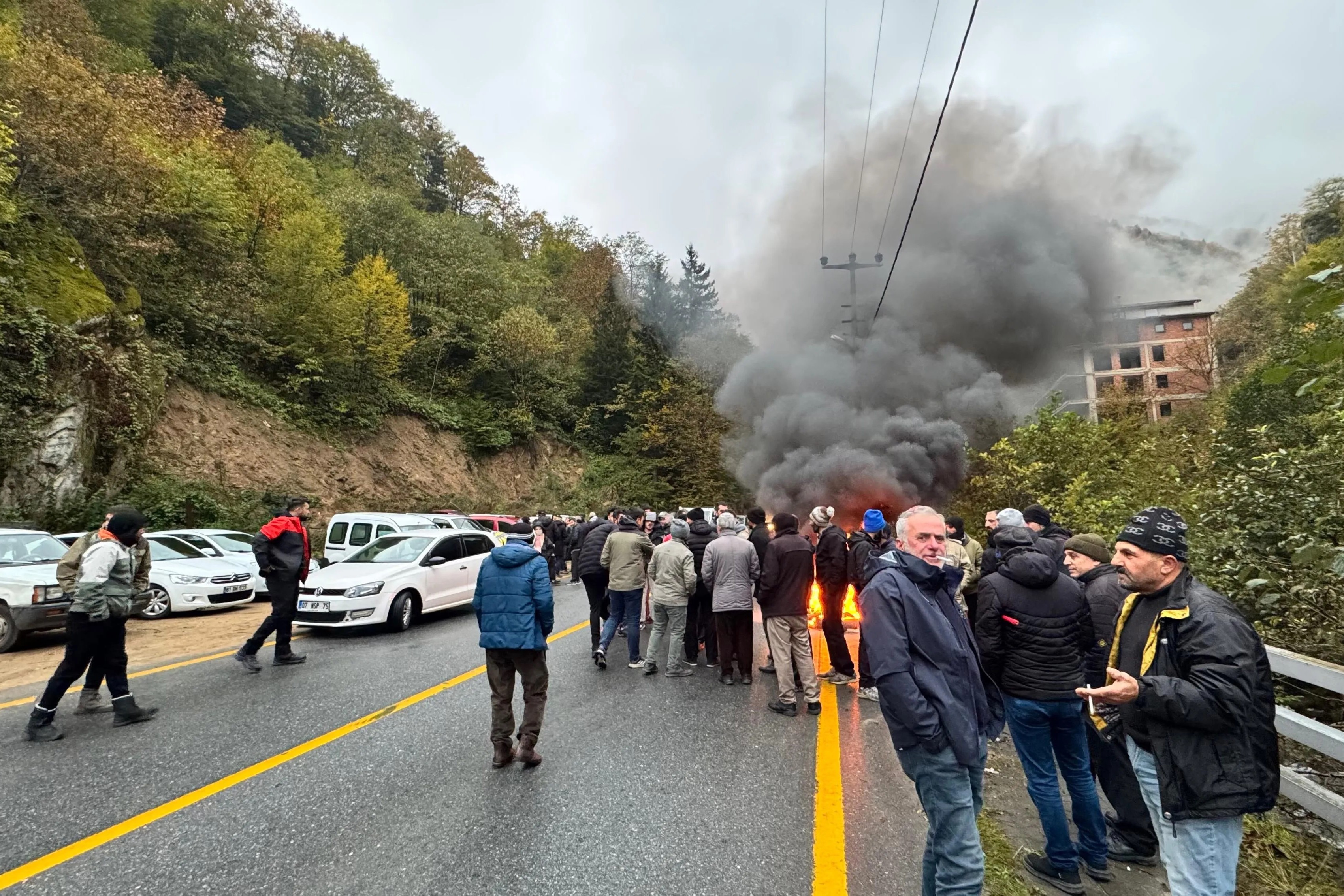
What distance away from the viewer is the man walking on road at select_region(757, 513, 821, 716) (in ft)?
17.9

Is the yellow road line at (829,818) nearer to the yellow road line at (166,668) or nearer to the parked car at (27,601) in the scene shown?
the yellow road line at (166,668)

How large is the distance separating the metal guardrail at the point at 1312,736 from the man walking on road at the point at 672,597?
427 cm

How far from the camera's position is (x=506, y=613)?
13.6ft

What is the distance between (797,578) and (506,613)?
2666mm

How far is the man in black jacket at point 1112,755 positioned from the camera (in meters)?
3.02

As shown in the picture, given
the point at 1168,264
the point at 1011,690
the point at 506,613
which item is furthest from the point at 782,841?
the point at 1168,264

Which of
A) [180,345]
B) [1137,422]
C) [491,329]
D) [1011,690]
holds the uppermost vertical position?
[491,329]

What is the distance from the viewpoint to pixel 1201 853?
6.53ft

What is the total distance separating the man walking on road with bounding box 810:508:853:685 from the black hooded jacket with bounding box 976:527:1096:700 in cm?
303

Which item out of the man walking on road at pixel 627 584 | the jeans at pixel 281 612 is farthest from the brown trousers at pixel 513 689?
the jeans at pixel 281 612

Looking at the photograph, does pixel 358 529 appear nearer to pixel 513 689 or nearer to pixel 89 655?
pixel 89 655

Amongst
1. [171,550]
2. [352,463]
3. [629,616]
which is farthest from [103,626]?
[352,463]

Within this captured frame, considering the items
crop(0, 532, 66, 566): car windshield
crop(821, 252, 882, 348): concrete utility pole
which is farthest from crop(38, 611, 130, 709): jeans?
crop(821, 252, 882, 348): concrete utility pole

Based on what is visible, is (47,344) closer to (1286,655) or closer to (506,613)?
(506,613)
